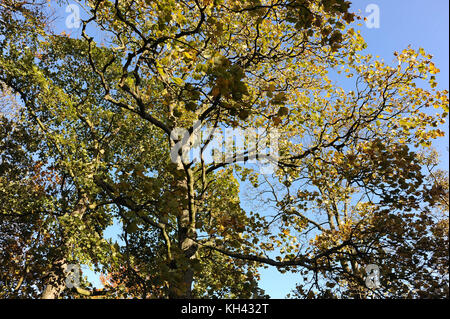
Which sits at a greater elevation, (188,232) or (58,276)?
(188,232)

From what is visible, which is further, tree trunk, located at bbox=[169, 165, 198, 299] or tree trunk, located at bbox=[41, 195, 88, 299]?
tree trunk, located at bbox=[41, 195, 88, 299]

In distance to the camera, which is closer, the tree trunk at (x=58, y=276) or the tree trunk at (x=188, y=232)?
the tree trunk at (x=188, y=232)

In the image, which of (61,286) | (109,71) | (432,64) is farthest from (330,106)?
(61,286)

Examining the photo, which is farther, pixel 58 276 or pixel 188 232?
pixel 58 276

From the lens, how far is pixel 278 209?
11.4 m

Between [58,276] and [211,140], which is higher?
[211,140]

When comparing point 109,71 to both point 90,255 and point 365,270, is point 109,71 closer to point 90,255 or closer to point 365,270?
point 90,255

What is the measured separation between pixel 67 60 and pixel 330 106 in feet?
43.1

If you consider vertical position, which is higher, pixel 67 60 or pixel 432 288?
pixel 67 60

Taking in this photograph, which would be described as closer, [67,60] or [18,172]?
[18,172]
